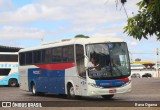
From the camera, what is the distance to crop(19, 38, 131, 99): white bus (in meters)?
18.4

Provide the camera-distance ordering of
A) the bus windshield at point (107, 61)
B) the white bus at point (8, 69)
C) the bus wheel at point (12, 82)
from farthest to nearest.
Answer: the bus wheel at point (12, 82), the white bus at point (8, 69), the bus windshield at point (107, 61)

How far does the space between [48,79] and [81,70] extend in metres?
4.23

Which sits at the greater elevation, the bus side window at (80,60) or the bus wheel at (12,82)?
the bus side window at (80,60)

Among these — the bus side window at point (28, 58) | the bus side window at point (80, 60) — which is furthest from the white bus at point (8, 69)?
the bus side window at point (80, 60)

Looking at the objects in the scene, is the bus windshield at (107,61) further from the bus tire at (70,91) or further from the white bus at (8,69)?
the white bus at (8,69)

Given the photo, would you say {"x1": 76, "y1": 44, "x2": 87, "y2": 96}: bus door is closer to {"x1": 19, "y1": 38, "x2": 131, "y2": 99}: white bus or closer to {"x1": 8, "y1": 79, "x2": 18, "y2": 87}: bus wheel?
{"x1": 19, "y1": 38, "x2": 131, "y2": 99}: white bus

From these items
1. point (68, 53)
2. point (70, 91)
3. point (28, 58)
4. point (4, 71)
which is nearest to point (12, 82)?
point (4, 71)

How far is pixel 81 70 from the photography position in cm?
1894

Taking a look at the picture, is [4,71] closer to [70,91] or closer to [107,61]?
[70,91]

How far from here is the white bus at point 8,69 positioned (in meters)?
39.0

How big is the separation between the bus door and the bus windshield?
39 centimetres

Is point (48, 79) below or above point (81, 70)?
below

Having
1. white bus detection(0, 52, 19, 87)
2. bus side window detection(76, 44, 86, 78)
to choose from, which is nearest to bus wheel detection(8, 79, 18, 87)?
white bus detection(0, 52, 19, 87)

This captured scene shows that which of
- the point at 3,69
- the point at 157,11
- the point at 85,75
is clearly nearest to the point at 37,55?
the point at 85,75
